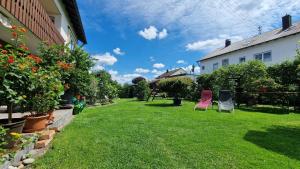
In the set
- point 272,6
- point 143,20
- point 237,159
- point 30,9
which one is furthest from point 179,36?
point 237,159

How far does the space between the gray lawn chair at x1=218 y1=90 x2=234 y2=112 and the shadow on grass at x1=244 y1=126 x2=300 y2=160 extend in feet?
15.2

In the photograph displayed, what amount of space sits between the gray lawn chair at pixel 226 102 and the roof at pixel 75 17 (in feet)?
32.0

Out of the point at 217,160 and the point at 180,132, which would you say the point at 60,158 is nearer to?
the point at 217,160

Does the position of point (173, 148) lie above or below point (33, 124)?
below

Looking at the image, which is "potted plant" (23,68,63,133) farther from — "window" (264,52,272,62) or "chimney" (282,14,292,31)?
"chimney" (282,14,292,31)

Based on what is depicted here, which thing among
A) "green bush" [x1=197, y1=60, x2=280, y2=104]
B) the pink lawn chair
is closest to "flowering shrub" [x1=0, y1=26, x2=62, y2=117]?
the pink lawn chair

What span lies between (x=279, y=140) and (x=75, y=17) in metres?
14.3

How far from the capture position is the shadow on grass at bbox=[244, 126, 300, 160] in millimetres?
3914

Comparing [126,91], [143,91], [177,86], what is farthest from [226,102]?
[126,91]

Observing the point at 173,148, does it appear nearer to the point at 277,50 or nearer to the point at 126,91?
the point at 277,50

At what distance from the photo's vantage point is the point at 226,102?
11117 mm

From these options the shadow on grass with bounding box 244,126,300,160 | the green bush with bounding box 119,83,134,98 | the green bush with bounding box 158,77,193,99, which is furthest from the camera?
the green bush with bounding box 119,83,134,98

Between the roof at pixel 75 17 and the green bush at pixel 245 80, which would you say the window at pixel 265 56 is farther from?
the roof at pixel 75 17

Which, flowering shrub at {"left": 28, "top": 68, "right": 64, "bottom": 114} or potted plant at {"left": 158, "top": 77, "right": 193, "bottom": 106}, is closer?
flowering shrub at {"left": 28, "top": 68, "right": 64, "bottom": 114}
